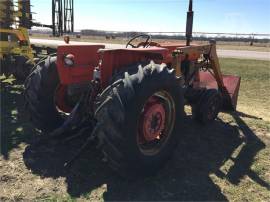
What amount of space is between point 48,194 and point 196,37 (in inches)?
1910

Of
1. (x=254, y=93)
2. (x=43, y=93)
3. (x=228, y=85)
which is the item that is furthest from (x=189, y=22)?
(x=254, y=93)

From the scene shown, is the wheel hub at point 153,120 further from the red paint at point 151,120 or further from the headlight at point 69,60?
the headlight at point 69,60

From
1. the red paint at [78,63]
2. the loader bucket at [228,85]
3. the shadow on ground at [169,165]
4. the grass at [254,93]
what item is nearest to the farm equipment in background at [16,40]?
the shadow on ground at [169,165]

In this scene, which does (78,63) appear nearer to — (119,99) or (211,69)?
(119,99)

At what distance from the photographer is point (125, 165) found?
3793 millimetres

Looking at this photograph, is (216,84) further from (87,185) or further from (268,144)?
(87,185)

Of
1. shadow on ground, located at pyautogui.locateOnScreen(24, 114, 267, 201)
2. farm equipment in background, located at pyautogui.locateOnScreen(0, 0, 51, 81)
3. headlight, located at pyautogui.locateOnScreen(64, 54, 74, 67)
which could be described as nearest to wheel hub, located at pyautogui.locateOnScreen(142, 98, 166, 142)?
shadow on ground, located at pyautogui.locateOnScreen(24, 114, 267, 201)

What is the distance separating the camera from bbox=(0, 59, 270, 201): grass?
391 cm

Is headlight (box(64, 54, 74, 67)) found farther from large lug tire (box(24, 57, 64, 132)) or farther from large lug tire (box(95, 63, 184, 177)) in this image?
large lug tire (box(95, 63, 184, 177))

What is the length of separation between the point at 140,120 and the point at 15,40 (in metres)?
6.95

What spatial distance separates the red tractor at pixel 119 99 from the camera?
3.69 metres

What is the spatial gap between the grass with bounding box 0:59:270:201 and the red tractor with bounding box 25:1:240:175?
0.85 feet

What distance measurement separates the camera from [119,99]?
365cm

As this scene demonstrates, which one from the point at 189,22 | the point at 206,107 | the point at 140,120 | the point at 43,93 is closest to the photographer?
the point at 140,120
